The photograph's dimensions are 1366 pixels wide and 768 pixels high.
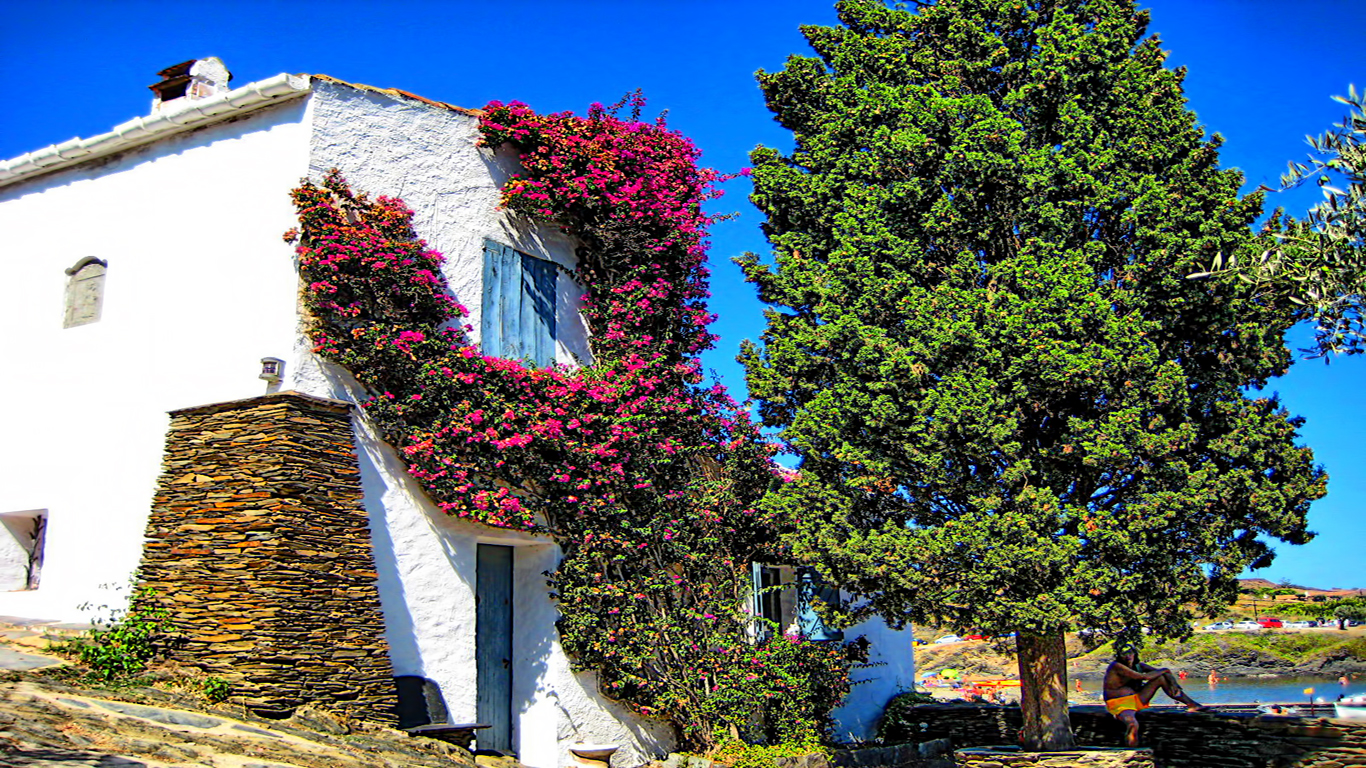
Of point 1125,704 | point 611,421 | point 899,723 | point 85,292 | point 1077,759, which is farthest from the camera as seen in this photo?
point 899,723

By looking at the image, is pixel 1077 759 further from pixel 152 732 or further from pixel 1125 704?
pixel 152 732

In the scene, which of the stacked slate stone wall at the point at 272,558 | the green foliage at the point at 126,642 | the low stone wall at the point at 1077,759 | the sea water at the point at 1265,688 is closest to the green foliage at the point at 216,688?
the stacked slate stone wall at the point at 272,558

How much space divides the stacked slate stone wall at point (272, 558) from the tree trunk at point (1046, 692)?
7285 mm

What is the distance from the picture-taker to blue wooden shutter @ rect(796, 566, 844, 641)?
14.2 m

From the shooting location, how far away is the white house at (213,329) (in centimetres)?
1041

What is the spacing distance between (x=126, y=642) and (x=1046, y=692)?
9.78 m

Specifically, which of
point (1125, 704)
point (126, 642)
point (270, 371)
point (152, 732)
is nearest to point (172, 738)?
point (152, 732)

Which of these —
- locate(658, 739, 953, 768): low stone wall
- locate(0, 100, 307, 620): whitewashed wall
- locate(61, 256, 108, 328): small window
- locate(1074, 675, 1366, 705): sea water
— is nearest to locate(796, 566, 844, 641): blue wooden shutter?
locate(658, 739, 953, 768): low stone wall

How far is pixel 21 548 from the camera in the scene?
11359mm

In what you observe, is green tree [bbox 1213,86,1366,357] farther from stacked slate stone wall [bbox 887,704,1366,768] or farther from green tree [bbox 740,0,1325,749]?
stacked slate stone wall [bbox 887,704,1366,768]

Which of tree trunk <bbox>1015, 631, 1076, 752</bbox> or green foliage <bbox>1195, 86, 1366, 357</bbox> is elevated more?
green foliage <bbox>1195, 86, 1366, 357</bbox>

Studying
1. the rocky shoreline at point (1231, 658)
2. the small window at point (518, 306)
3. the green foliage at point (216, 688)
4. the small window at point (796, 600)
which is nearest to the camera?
the green foliage at point (216, 688)

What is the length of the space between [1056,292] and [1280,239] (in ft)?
6.95

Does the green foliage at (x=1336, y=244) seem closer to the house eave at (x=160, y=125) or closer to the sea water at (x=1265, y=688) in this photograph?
the house eave at (x=160, y=125)
